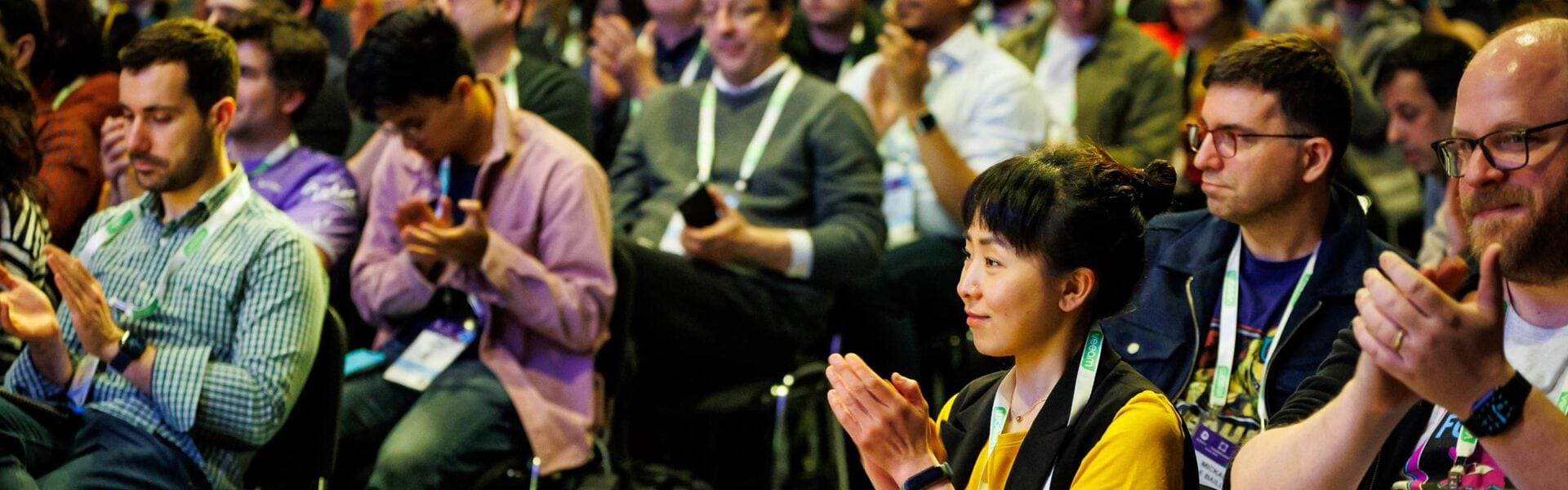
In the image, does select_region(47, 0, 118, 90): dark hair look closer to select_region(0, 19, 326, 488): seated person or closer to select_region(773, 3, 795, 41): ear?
select_region(0, 19, 326, 488): seated person

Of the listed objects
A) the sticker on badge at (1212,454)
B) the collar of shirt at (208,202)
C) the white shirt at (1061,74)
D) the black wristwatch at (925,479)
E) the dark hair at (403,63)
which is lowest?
the white shirt at (1061,74)

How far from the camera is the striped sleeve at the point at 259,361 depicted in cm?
270

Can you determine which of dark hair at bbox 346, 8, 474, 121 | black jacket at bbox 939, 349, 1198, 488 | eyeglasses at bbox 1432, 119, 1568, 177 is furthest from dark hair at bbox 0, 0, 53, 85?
eyeglasses at bbox 1432, 119, 1568, 177

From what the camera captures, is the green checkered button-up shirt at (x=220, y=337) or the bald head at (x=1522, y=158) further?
the green checkered button-up shirt at (x=220, y=337)

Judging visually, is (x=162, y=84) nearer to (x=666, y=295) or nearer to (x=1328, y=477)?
(x=666, y=295)

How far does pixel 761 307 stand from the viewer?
144 inches

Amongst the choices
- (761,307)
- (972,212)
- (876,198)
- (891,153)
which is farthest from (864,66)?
(972,212)

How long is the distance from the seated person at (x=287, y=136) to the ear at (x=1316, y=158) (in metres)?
2.19

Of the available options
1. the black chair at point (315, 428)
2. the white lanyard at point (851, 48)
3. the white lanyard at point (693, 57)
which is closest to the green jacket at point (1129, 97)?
the white lanyard at point (851, 48)

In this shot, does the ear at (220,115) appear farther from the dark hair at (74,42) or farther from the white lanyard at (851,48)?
the white lanyard at (851,48)

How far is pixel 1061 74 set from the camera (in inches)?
189

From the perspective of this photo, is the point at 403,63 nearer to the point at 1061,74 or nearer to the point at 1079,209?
the point at 1079,209

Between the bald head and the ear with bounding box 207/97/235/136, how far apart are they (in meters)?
2.19

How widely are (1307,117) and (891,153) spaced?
1.96 m
